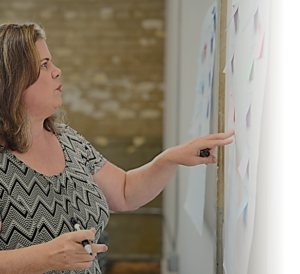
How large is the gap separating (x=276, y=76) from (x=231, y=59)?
0.37 meters

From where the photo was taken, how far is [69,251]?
1004 millimetres

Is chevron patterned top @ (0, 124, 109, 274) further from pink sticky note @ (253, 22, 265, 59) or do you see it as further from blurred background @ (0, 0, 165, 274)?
blurred background @ (0, 0, 165, 274)

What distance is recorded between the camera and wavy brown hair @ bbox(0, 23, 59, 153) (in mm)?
1219

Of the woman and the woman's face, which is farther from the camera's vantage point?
the woman's face

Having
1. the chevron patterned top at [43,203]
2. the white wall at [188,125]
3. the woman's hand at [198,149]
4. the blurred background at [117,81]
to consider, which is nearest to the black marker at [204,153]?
the woman's hand at [198,149]

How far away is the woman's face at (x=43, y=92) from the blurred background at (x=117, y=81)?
2.68 metres

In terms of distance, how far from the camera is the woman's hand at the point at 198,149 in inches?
44.9

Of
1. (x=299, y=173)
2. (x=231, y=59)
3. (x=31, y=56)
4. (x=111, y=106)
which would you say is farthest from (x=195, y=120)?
(x=111, y=106)

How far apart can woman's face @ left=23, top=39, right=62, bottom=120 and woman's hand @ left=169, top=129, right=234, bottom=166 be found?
39cm

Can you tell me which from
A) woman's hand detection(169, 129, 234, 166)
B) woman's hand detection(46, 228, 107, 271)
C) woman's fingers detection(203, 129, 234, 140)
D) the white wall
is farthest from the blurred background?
woman's hand detection(46, 228, 107, 271)

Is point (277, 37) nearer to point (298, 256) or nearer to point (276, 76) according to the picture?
point (276, 76)

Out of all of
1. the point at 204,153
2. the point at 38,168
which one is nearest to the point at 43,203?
the point at 38,168

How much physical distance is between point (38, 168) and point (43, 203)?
0.37 feet

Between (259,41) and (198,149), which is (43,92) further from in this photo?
(259,41)
